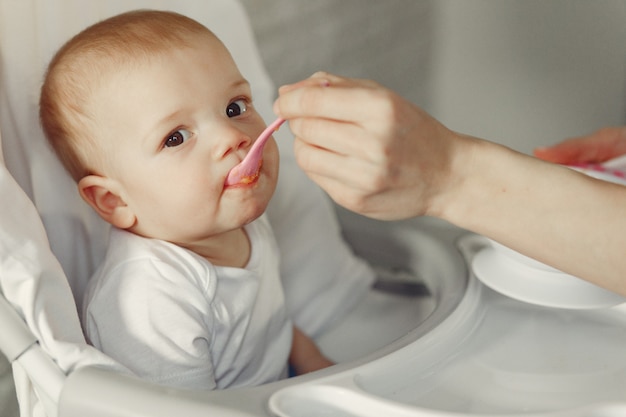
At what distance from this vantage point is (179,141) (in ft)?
2.72

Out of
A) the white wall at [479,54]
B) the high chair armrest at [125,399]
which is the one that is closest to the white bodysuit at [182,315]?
the high chair armrest at [125,399]

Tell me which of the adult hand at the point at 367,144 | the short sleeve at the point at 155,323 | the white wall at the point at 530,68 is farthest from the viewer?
the white wall at the point at 530,68

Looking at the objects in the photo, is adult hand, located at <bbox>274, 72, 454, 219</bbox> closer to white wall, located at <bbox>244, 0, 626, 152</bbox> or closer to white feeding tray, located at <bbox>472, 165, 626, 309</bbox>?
white feeding tray, located at <bbox>472, 165, 626, 309</bbox>

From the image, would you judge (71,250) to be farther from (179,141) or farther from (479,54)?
(479,54)

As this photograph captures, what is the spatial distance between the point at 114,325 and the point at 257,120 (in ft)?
0.82

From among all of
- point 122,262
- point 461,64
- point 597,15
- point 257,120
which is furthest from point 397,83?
point 122,262

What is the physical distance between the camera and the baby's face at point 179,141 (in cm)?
81

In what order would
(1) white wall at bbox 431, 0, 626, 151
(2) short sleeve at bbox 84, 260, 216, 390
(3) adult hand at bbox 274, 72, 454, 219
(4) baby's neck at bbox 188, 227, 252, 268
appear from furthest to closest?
(1) white wall at bbox 431, 0, 626, 151 → (4) baby's neck at bbox 188, 227, 252, 268 → (2) short sleeve at bbox 84, 260, 216, 390 → (3) adult hand at bbox 274, 72, 454, 219

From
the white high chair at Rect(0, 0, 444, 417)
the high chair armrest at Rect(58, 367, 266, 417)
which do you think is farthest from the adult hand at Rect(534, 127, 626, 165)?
the high chair armrest at Rect(58, 367, 266, 417)

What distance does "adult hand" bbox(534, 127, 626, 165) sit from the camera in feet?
3.50

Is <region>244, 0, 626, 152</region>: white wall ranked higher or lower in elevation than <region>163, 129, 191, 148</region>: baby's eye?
lower

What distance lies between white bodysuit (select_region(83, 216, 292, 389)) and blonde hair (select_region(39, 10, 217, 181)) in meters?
0.11

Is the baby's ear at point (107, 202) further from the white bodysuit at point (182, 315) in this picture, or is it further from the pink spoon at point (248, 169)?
the pink spoon at point (248, 169)

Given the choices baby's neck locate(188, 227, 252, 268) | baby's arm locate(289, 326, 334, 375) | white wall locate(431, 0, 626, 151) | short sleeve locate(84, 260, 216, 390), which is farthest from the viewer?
white wall locate(431, 0, 626, 151)
